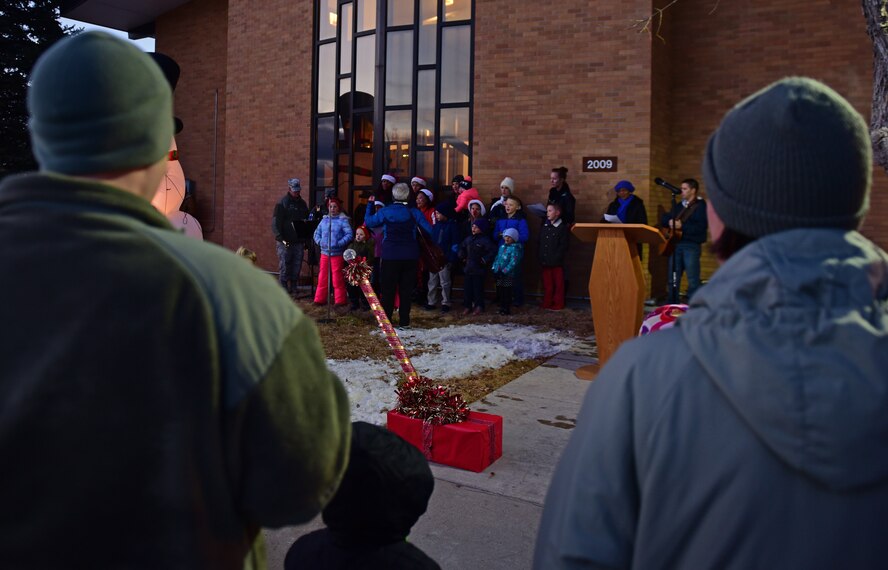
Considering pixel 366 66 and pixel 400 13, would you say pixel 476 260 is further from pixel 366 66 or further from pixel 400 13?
pixel 400 13

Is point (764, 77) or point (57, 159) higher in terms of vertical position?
point (764, 77)

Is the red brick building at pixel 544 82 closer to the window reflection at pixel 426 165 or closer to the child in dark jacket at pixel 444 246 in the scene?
the window reflection at pixel 426 165

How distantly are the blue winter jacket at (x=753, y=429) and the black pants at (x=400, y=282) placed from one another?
8.51m

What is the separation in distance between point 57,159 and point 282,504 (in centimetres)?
70

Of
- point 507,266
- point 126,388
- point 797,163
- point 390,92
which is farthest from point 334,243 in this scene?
point 797,163

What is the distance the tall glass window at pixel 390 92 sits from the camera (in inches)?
516

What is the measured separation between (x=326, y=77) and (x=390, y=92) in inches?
77.8

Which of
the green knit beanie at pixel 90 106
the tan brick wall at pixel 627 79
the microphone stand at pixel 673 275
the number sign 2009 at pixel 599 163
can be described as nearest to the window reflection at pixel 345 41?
the tan brick wall at pixel 627 79

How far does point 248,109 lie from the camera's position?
16.2 meters

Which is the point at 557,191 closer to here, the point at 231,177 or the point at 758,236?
the point at 231,177

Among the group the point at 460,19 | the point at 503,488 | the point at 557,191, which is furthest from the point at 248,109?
the point at 503,488

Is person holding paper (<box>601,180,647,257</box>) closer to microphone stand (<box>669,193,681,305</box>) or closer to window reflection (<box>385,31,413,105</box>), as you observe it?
microphone stand (<box>669,193,681,305</box>)

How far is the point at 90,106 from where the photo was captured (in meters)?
1.12

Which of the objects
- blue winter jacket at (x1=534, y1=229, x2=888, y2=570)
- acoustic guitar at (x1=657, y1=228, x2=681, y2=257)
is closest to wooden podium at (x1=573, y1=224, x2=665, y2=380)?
acoustic guitar at (x1=657, y1=228, x2=681, y2=257)
